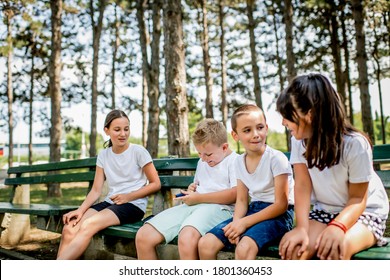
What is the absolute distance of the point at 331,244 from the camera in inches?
74.1

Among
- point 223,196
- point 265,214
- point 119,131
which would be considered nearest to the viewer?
point 265,214

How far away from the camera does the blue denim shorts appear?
7.14ft

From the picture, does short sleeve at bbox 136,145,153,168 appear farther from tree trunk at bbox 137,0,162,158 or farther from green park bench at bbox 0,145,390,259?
tree trunk at bbox 137,0,162,158

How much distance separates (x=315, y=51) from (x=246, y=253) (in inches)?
591

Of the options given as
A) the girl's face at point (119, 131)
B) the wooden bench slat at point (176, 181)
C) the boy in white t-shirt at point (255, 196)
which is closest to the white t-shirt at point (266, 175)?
the boy in white t-shirt at point (255, 196)

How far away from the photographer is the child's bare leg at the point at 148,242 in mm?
2645

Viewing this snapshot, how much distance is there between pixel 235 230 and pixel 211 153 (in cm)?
79

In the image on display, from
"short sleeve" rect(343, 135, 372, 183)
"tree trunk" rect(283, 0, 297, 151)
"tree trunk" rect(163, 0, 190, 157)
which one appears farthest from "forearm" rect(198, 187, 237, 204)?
"tree trunk" rect(283, 0, 297, 151)

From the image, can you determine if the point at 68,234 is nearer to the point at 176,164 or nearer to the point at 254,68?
the point at 176,164

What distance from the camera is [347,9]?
14133mm

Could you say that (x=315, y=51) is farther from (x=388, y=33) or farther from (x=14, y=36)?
Answer: (x=14, y=36)

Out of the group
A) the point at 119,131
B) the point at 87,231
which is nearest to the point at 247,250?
the point at 87,231
